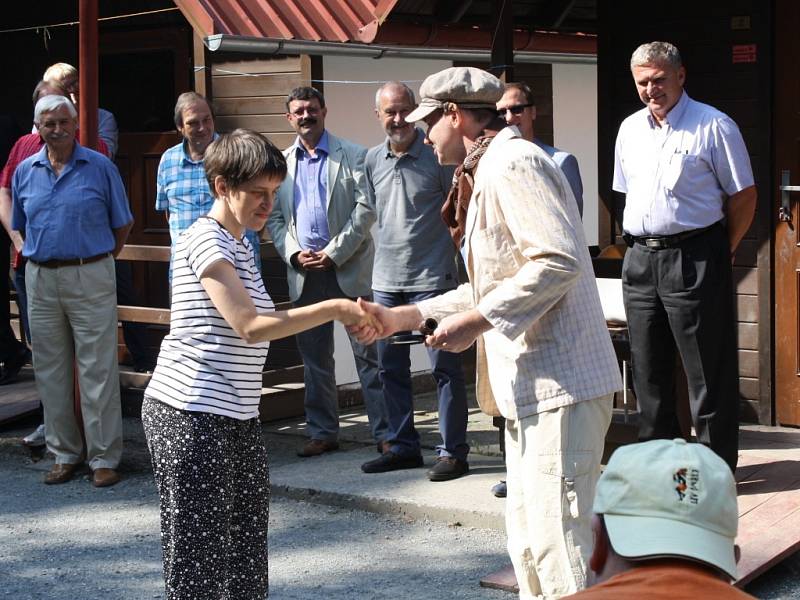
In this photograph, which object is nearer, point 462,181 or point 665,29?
point 462,181

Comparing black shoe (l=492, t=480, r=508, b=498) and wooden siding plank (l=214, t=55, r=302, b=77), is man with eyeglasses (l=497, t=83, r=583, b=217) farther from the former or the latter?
wooden siding plank (l=214, t=55, r=302, b=77)

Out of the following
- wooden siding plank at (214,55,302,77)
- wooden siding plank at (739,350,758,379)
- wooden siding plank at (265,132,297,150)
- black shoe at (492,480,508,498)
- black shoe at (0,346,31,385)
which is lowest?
black shoe at (492,480,508,498)

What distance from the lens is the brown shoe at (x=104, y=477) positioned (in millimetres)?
7691

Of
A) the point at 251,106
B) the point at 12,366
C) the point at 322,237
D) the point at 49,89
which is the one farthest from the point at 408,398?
the point at 12,366

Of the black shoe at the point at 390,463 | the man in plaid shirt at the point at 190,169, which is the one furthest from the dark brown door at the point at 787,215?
the man in plaid shirt at the point at 190,169

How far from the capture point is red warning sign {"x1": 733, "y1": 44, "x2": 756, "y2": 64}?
782 cm

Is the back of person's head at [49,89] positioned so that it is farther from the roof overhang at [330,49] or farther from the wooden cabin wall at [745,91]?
the wooden cabin wall at [745,91]

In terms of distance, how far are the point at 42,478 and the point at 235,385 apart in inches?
168

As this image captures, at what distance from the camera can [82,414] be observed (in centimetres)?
797

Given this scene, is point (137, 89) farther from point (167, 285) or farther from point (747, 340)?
point (747, 340)

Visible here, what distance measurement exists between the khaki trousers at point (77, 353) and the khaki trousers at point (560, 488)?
14.2 feet

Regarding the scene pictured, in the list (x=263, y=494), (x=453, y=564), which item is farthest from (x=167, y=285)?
(x=263, y=494)

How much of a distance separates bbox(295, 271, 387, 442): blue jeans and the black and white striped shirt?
3721 mm

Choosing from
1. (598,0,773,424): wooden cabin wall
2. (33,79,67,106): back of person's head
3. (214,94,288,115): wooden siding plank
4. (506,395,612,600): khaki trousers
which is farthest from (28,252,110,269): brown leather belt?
(506,395,612,600): khaki trousers
